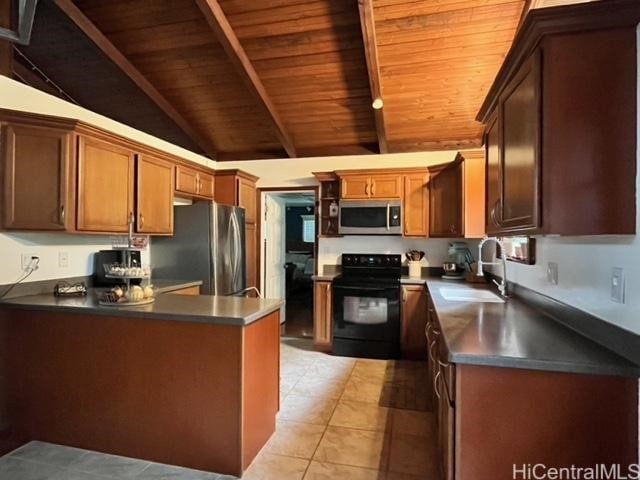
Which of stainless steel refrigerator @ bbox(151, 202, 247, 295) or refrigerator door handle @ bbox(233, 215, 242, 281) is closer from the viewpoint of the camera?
stainless steel refrigerator @ bbox(151, 202, 247, 295)

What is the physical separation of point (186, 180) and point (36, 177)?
1.44 metres

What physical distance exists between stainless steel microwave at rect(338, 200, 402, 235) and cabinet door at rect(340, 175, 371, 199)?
81mm

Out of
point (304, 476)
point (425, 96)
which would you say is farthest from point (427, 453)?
point (425, 96)

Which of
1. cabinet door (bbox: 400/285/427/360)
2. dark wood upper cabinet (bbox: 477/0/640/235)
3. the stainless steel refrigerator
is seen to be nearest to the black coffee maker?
the stainless steel refrigerator

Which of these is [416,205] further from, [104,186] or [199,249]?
[104,186]

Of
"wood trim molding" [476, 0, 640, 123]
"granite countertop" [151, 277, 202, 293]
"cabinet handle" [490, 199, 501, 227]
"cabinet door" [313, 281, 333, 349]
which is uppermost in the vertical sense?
"wood trim molding" [476, 0, 640, 123]

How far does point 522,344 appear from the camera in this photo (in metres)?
1.45

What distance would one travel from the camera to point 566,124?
49.1 inches

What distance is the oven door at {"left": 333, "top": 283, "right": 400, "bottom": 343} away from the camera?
3.88m

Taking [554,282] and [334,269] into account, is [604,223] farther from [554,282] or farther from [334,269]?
[334,269]

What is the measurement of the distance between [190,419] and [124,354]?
1.79ft

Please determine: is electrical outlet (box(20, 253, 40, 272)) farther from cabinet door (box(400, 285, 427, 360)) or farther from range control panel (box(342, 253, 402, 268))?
cabinet door (box(400, 285, 427, 360))

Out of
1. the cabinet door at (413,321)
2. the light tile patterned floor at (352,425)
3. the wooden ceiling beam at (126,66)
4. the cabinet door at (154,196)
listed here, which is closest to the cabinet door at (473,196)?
the cabinet door at (413,321)

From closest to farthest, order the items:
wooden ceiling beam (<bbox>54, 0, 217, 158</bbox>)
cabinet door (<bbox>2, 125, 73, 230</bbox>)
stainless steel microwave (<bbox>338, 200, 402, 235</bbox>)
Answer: cabinet door (<bbox>2, 125, 73, 230</bbox>) < wooden ceiling beam (<bbox>54, 0, 217, 158</bbox>) < stainless steel microwave (<bbox>338, 200, 402, 235</bbox>)
